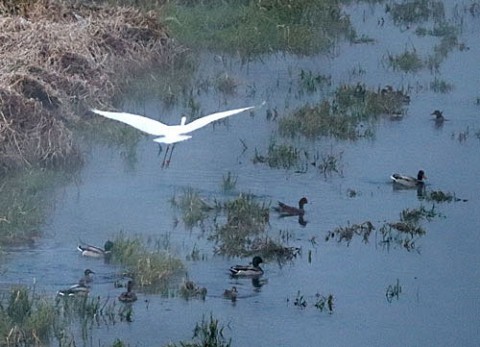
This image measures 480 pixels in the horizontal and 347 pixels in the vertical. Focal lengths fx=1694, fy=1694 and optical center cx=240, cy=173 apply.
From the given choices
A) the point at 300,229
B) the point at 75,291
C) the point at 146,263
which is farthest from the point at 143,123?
the point at 300,229

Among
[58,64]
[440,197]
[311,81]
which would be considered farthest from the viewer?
[311,81]

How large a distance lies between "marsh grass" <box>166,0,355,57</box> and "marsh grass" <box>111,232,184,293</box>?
888cm

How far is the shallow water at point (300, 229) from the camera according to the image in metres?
12.0

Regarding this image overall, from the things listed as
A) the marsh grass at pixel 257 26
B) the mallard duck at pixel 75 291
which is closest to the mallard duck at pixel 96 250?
the mallard duck at pixel 75 291

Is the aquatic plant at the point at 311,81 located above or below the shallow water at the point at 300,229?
above

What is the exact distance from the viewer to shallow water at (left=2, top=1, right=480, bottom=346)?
1196 centimetres

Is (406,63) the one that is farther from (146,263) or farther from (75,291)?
(75,291)

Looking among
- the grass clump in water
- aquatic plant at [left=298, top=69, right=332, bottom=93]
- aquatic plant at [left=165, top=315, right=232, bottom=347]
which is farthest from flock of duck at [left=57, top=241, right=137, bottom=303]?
aquatic plant at [left=298, top=69, right=332, bottom=93]

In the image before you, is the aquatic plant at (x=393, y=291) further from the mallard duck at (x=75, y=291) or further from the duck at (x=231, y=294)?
the mallard duck at (x=75, y=291)

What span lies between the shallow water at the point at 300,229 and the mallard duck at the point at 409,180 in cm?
11

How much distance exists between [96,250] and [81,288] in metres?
1.13

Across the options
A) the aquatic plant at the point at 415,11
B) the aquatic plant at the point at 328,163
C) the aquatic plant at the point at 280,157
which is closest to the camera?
Answer: the aquatic plant at the point at 328,163

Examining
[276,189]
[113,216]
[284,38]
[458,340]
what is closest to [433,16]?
[284,38]

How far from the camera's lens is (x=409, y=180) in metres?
16.1
